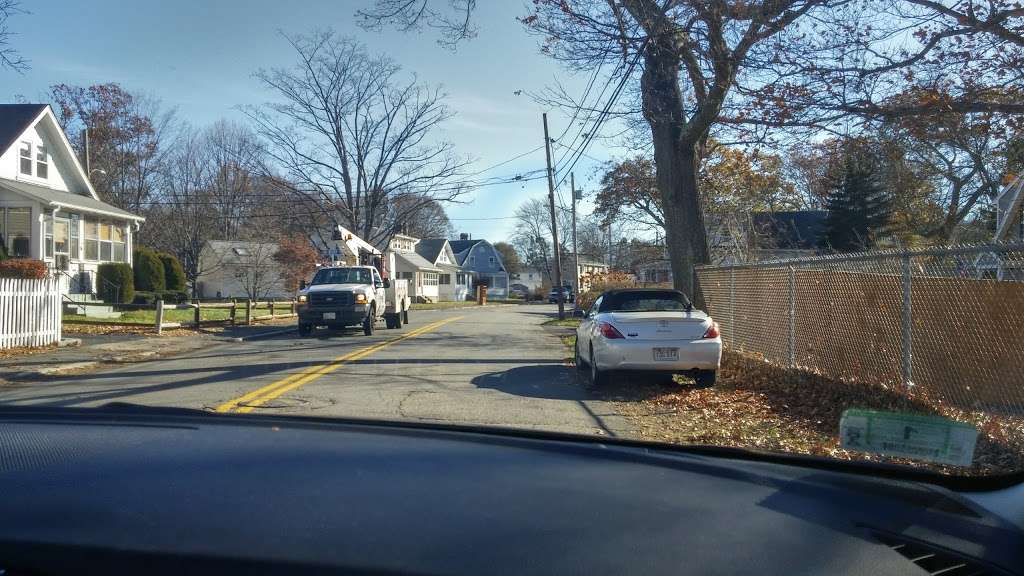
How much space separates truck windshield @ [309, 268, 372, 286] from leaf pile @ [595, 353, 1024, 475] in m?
12.2

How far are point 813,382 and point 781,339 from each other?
1721 millimetres

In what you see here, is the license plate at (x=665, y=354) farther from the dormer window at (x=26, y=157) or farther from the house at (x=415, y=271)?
the house at (x=415, y=271)

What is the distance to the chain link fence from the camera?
7.05 m

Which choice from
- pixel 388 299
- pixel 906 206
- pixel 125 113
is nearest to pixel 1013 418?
pixel 388 299

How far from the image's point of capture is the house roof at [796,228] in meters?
39.1

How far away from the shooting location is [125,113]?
4572 centimetres

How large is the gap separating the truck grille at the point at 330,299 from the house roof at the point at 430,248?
5590cm

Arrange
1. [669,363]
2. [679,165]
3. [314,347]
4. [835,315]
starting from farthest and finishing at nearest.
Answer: [314,347] < [679,165] < [669,363] < [835,315]

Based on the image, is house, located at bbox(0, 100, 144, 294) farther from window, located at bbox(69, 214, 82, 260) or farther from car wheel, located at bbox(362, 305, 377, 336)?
car wheel, located at bbox(362, 305, 377, 336)

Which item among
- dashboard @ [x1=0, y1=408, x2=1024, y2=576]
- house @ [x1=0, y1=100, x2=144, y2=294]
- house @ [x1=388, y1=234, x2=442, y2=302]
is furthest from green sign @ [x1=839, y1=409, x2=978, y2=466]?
house @ [x1=388, y1=234, x2=442, y2=302]

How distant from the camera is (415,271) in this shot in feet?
217

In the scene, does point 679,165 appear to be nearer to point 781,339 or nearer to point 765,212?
point 781,339

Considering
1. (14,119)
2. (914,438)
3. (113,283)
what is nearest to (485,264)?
(113,283)

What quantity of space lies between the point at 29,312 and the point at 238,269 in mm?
28723
